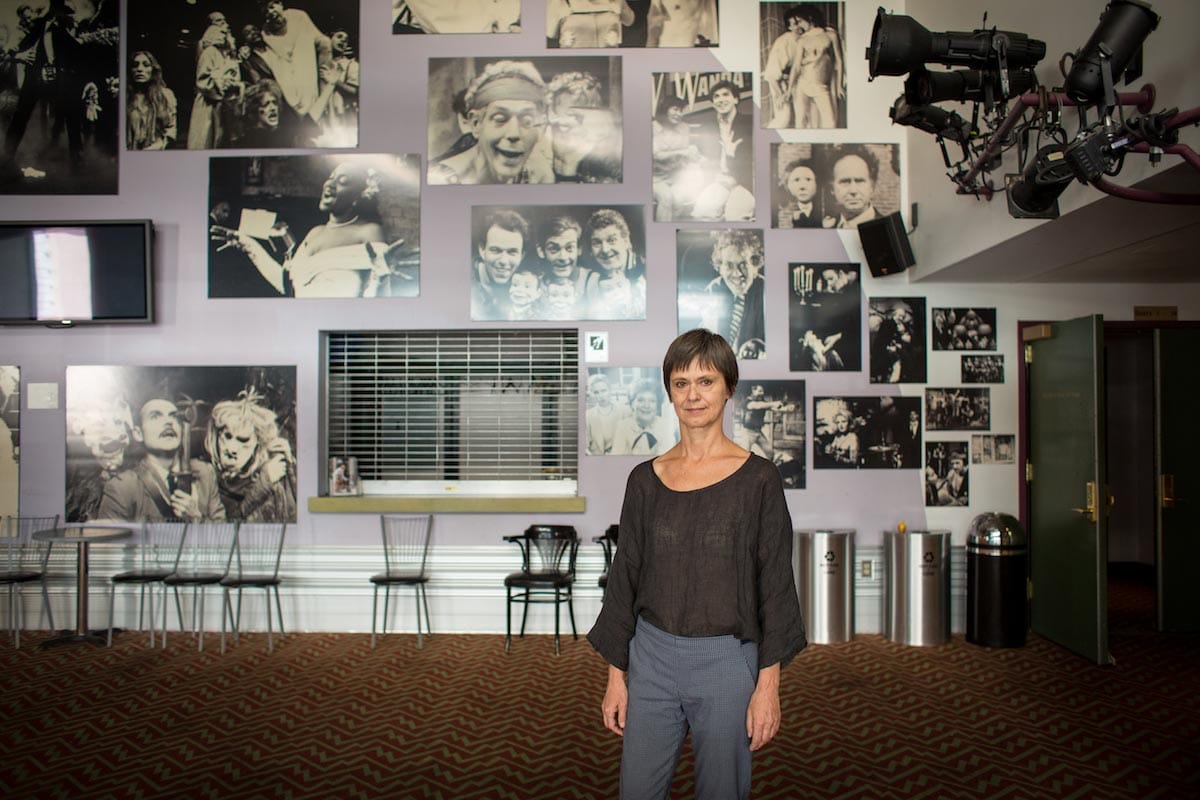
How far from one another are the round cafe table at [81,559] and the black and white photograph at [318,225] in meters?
2.09

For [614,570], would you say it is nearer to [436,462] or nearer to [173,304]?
[436,462]

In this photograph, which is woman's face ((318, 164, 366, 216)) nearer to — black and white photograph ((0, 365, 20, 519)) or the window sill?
the window sill

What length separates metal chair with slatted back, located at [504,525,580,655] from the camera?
19.0ft

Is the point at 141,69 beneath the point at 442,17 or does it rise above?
beneath

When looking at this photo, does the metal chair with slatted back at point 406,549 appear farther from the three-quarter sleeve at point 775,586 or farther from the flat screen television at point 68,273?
the three-quarter sleeve at point 775,586

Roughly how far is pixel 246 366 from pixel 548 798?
4.52 m

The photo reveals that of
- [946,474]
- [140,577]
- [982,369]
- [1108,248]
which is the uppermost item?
[1108,248]

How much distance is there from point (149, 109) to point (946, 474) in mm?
7126

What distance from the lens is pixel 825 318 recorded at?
640 cm

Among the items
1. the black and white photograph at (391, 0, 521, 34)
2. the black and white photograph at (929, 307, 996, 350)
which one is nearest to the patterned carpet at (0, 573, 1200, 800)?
the black and white photograph at (929, 307, 996, 350)

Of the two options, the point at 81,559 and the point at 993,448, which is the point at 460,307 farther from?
the point at 993,448

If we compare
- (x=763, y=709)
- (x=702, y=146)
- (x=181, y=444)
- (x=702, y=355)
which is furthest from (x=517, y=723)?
(x=702, y=146)

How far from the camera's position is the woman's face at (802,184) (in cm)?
640

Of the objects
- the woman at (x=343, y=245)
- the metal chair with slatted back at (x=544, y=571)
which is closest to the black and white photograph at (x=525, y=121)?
the woman at (x=343, y=245)
